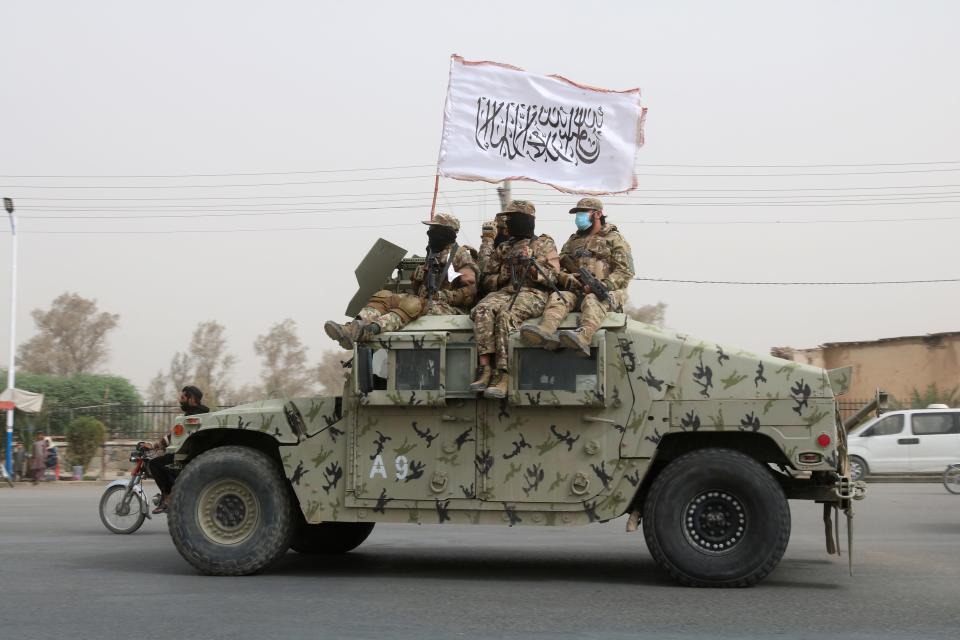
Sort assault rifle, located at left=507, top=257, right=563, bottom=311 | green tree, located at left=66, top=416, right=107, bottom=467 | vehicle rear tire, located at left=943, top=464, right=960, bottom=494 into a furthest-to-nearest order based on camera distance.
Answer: green tree, located at left=66, top=416, right=107, bottom=467, vehicle rear tire, located at left=943, top=464, right=960, bottom=494, assault rifle, located at left=507, top=257, right=563, bottom=311

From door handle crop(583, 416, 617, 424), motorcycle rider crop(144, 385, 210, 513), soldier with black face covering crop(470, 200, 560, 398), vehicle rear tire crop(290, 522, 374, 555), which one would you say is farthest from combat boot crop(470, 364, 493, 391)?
motorcycle rider crop(144, 385, 210, 513)

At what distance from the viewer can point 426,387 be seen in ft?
31.7

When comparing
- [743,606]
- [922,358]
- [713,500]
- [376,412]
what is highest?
[922,358]

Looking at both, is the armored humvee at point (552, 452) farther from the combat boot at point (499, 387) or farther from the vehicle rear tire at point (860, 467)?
the vehicle rear tire at point (860, 467)

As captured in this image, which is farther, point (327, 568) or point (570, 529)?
point (570, 529)

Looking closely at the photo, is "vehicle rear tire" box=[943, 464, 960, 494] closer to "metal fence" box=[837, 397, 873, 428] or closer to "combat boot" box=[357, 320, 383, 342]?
"metal fence" box=[837, 397, 873, 428]

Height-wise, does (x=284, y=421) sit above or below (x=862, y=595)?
above

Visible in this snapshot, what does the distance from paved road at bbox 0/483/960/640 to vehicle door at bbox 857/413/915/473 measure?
13.9m

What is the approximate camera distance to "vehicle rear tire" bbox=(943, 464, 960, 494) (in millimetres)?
22953

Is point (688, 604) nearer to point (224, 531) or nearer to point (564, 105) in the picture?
point (224, 531)

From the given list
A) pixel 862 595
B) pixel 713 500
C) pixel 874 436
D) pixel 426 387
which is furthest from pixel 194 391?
pixel 874 436

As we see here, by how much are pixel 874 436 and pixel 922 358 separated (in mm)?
12232

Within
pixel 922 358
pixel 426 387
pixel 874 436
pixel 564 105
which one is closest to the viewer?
pixel 426 387

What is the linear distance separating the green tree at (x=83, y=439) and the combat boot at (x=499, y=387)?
22.9 meters
